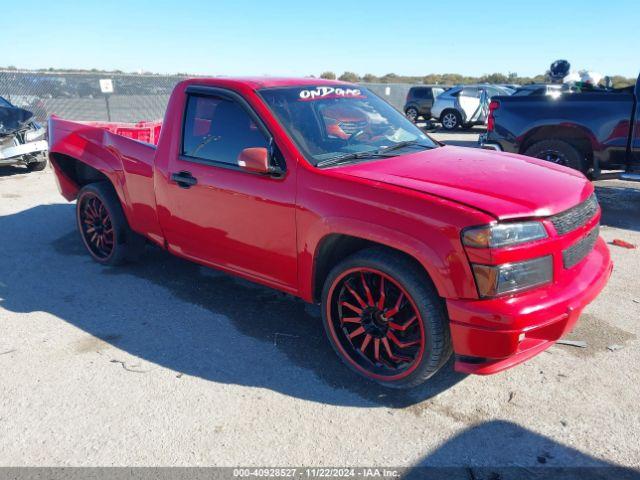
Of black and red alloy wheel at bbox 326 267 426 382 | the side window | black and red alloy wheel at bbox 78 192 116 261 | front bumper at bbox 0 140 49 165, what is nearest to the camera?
black and red alloy wheel at bbox 326 267 426 382

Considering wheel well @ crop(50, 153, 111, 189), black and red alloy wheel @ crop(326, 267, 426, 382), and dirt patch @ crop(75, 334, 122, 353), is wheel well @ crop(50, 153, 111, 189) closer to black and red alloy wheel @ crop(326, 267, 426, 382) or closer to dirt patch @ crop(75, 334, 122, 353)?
dirt patch @ crop(75, 334, 122, 353)

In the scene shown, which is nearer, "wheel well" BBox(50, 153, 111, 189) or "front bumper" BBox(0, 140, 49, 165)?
"wheel well" BBox(50, 153, 111, 189)

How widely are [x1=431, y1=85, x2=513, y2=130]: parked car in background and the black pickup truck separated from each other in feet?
39.9

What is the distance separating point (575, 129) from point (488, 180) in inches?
187

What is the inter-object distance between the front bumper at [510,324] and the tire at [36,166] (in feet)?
34.2

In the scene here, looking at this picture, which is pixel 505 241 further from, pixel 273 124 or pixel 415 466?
pixel 273 124

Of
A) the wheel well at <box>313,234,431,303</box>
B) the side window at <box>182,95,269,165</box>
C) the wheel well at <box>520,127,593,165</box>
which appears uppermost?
the side window at <box>182,95,269,165</box>

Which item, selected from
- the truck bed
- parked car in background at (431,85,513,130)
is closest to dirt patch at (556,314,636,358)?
the truck bed

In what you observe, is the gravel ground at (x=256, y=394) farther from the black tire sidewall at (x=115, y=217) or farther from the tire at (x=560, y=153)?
the tire at (x=560, y=153)

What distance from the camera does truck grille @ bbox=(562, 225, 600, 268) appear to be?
2.95 metres

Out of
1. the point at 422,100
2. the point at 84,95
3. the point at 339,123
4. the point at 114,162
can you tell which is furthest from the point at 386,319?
the point at 422,100

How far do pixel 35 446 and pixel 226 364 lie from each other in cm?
118

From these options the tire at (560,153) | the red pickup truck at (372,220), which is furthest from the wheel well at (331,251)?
the tire at (560,153)

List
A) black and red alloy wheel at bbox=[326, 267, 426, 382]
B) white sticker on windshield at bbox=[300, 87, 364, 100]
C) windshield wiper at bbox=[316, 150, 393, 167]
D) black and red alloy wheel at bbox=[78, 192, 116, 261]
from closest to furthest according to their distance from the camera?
black and red alloy wheel at bbox=[326, 267, 426, 382], windshield wiper at bbox=[316, 150, 393, 167], white sticker on windshield at bbox=[300, 87, 364, 100], black and red alloy wheel at bbox=[78, 192, 116, 261]
